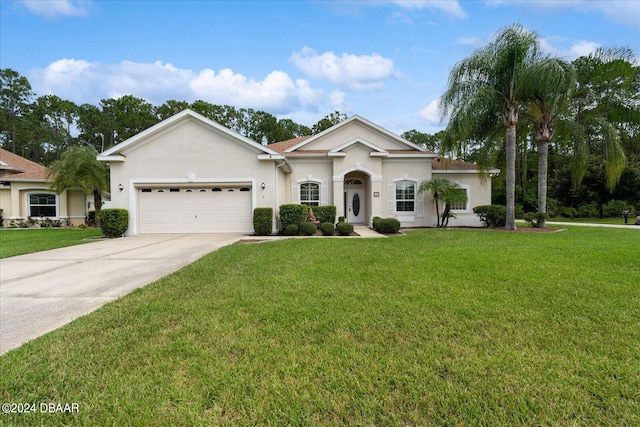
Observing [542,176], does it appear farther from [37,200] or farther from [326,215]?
[37,200]

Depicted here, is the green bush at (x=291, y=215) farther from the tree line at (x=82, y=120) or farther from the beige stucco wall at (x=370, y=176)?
the tree line at (x=82, y=120)

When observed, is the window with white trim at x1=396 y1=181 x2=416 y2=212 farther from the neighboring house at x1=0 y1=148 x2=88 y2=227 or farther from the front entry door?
the neighboring house at x1=0 y1=148 x2=88 y2=227

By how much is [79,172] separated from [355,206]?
15921mm

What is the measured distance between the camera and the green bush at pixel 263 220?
1283 cm

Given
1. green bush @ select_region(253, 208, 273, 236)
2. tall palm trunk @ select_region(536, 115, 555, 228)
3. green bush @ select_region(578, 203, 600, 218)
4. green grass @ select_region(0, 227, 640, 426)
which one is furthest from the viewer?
green bush @ select_region(578, 203, 600, 218)

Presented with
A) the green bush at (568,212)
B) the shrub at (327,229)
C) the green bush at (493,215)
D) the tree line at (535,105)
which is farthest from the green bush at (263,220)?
the green bush at (568,212)

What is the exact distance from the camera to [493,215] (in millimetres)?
14992

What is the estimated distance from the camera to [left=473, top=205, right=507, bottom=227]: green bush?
14969 mm

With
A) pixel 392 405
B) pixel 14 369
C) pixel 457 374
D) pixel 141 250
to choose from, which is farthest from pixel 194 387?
pixel 141 250

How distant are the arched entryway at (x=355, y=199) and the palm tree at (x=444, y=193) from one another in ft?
10.6

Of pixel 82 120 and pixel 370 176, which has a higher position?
pixel 82 120

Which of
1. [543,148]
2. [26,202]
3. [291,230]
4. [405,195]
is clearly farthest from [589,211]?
[26,202]

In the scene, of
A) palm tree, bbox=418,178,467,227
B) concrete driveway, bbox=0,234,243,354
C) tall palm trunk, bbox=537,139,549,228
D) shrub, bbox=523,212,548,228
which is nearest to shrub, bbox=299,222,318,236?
A: concrete driveway, bbox=0,234,243,354

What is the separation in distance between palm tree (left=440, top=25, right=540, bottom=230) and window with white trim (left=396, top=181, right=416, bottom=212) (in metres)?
3.84
